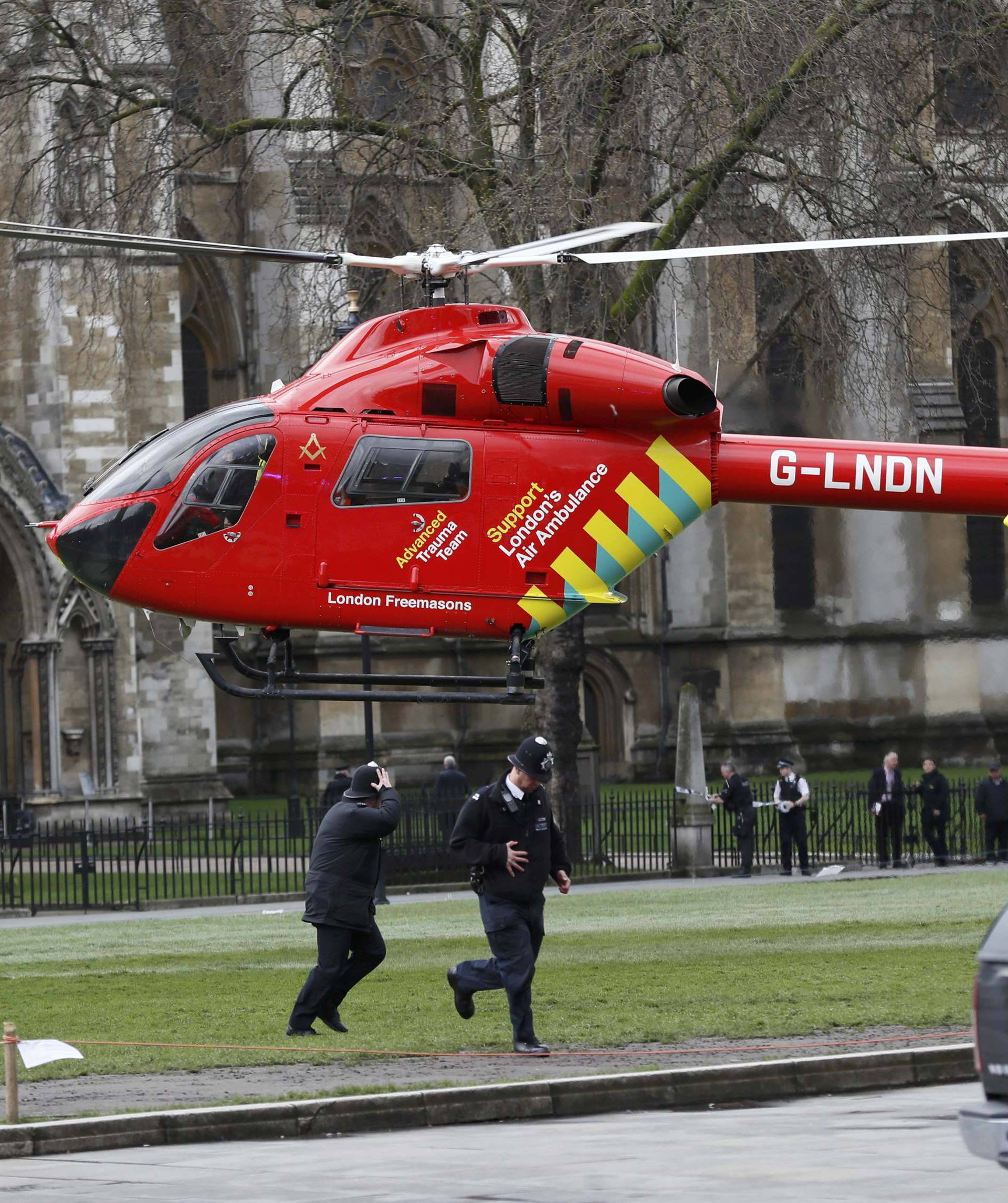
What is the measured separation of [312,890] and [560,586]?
2.41m

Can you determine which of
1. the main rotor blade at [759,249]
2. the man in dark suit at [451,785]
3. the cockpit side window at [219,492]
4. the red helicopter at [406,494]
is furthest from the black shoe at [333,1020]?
the man in dark suit at [451,785]

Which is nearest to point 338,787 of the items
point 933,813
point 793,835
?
point 793,835

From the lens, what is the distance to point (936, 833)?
31656 millimetres

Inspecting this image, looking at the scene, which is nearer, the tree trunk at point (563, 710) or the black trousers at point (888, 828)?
the tree trunk at point (563, 710)

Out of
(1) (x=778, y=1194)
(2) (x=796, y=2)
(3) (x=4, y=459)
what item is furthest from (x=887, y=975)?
(3) (x=4, y=459)

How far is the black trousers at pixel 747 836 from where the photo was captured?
1206 inches

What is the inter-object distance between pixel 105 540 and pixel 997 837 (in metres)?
A: 20.6

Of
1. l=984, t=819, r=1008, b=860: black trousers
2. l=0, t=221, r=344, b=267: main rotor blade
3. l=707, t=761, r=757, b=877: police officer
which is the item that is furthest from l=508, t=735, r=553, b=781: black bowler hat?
l=984, t=819, r=1008, b=860: black trousers

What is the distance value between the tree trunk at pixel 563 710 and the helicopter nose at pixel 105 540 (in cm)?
1480

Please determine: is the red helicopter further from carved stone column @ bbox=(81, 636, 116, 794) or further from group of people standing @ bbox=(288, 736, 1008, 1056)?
carved stone column @ bbox=(81, 636, 116, 794)

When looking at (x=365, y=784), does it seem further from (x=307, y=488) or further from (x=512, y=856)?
(x=307, y=488)

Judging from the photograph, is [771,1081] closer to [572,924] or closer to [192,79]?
[572,924]

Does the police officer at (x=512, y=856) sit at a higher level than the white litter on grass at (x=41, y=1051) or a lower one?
higher

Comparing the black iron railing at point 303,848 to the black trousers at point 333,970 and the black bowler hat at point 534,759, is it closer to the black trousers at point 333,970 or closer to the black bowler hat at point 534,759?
the black trousers at point 333,970
